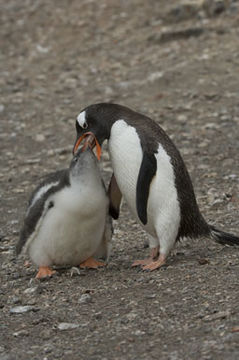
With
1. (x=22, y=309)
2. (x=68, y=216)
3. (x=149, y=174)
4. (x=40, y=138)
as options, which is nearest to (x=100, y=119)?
(x=149, y=174)

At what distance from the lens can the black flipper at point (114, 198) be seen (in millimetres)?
5891

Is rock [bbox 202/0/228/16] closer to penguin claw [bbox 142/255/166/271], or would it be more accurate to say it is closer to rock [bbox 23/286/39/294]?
penguin claw [bbox 142/255/166/271]

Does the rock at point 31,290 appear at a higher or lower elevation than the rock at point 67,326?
lower

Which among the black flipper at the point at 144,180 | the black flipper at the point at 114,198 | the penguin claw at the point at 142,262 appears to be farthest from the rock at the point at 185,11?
the black flipper at the point at 144,180

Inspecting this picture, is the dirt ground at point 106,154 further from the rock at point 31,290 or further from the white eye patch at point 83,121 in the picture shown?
the white eye patch at point 83,121

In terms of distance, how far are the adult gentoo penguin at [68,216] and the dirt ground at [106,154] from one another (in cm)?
19

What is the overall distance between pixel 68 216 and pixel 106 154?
4.05 meters

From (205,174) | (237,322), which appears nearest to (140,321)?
(237,322)

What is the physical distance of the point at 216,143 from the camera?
9078mm

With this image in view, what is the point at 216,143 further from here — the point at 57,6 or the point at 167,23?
the point at 57,6

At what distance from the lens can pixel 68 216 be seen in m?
5.44

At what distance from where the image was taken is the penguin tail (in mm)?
5867

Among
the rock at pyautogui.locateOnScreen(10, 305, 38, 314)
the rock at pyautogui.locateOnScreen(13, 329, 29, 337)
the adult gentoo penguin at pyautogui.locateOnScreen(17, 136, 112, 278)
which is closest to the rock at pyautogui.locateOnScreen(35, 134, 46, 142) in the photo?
the adult gentoo penguin at pyautogui.locateOnScreen(17, 136, 112, 278)

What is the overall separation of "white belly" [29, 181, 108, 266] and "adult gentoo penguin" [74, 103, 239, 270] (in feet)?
0.83
